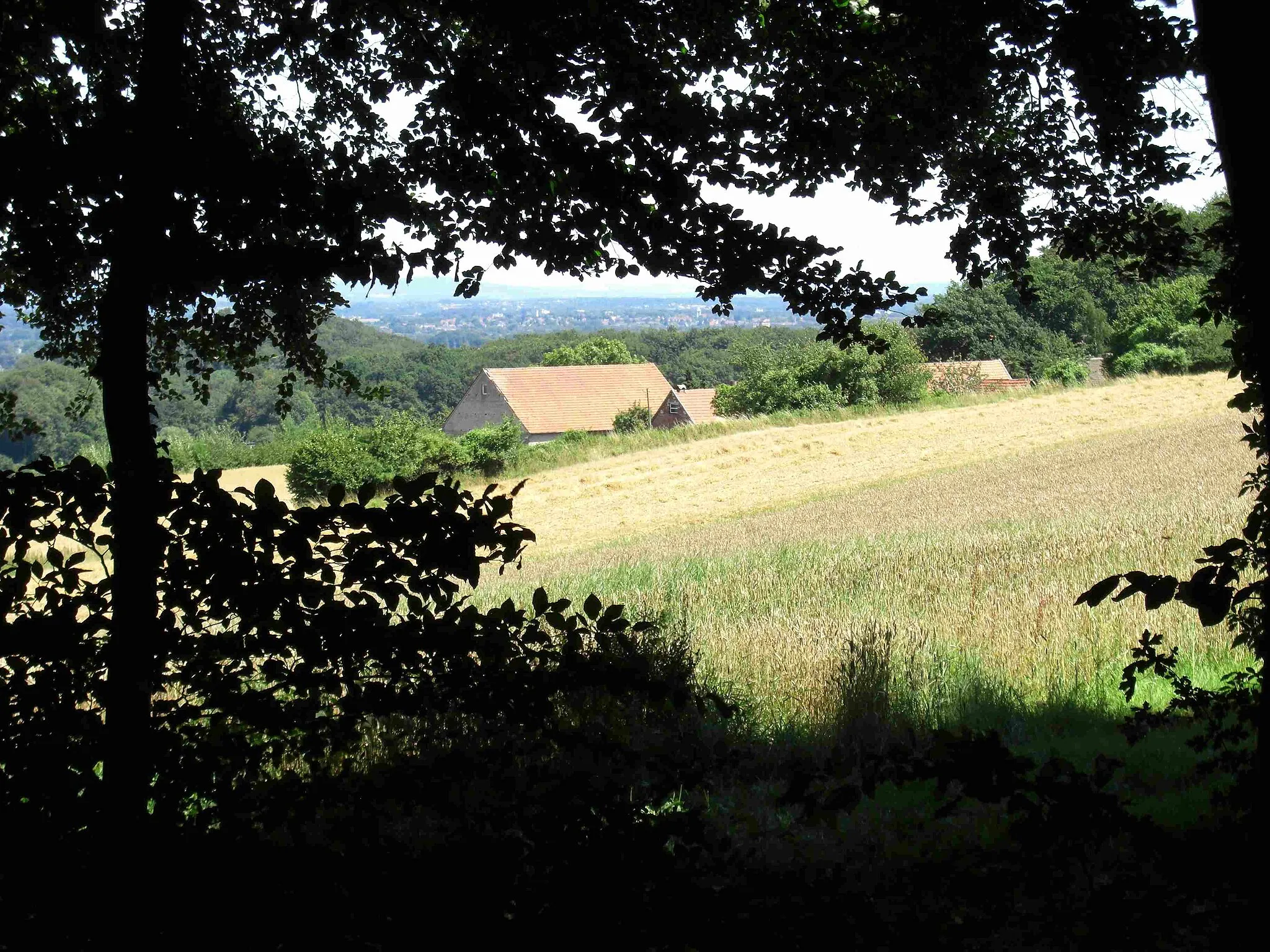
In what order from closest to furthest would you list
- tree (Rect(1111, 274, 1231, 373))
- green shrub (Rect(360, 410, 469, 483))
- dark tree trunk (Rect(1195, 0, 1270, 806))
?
dark tree trunk (Rect(1195, 0, 1270, 806)) < green shrub (Rect(360, 410, 469, 483)) < tree (Rect(1111, 274, 1231, 373))

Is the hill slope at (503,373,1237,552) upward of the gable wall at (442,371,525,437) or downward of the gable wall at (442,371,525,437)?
downward

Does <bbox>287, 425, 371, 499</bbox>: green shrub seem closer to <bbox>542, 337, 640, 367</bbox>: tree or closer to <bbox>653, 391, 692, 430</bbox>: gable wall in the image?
<bbox>653, 391, 692, 430</bbox>: gable wall

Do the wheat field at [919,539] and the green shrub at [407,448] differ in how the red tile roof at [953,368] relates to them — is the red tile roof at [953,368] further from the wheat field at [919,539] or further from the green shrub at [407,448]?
the green shrub at [407,448]

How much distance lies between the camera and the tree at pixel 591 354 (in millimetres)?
91812

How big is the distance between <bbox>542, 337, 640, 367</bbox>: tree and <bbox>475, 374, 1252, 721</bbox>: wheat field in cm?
5664

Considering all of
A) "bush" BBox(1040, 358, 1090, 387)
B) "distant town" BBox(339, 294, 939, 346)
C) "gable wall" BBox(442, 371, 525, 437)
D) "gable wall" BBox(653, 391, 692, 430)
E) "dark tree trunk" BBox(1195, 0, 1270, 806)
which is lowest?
"bush" BBox(1040, 358, 1090, 387)

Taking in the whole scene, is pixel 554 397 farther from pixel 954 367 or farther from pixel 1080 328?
pixel 1080 328

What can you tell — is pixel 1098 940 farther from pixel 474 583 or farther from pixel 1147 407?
pixel 1147 407

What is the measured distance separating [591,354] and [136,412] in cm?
9119

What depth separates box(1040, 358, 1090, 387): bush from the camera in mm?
55156

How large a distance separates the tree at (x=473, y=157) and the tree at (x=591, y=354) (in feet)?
287

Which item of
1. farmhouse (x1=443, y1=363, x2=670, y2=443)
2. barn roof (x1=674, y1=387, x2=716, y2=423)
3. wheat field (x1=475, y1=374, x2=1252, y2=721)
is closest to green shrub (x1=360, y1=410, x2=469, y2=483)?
wheat field (x1=475, y1=374, x2=1252, y2=721)

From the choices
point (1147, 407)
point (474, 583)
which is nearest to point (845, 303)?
point (474, 583)

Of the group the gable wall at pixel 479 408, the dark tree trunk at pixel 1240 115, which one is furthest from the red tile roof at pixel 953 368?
the dark tree trunk at pixel 1240 115
